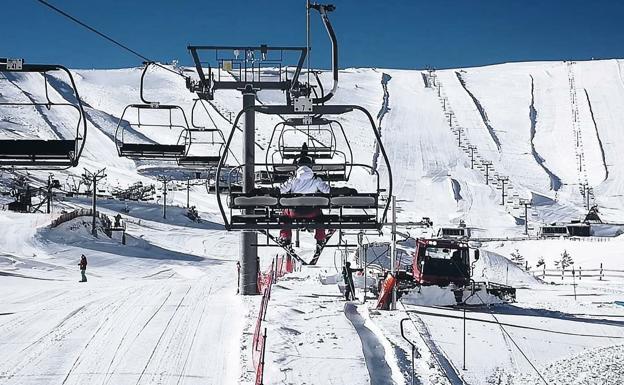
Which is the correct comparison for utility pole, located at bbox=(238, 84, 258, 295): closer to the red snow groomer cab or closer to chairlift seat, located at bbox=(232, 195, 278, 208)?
the red snow groomer cab

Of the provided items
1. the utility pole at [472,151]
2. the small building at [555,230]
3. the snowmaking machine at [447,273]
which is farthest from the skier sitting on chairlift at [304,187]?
the utility pole at [472,151]

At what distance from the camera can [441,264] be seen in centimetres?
1997

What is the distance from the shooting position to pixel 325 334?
12.1 m

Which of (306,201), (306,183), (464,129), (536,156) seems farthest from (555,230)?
(306,201)

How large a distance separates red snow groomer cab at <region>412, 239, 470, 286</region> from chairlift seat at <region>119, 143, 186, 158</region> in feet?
25.0

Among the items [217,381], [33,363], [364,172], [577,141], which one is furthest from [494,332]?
[577,141]

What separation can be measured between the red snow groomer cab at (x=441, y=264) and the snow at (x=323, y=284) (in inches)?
43.2

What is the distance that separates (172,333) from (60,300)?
16.6 ft

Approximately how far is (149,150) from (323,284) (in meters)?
8.15

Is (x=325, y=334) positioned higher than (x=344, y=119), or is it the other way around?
(x=344, y=119)

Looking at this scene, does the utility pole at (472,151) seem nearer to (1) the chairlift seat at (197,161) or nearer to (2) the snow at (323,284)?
(2) the snow at (323,284)

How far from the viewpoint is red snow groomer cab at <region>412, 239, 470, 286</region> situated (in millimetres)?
19719

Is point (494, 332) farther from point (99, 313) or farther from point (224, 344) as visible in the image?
point (99, 313)

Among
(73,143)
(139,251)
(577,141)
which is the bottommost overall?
(139,251)
